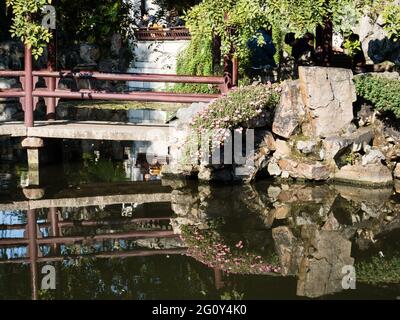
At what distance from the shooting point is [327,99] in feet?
38.9

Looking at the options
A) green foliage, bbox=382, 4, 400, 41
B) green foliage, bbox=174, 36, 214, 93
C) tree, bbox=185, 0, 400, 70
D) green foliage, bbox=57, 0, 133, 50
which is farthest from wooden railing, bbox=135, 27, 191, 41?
green foliage, bbox=382, 4, 400, 41

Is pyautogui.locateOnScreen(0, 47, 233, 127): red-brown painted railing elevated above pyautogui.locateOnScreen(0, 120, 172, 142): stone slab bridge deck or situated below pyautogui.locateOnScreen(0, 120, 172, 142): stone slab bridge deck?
above

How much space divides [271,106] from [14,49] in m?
9.51

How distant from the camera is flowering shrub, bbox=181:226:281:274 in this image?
754cm

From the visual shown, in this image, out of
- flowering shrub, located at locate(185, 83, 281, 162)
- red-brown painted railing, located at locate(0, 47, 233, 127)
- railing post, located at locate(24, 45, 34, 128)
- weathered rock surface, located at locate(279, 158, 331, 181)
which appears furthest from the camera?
railing post, located at locate(24, 45, 34, 128)

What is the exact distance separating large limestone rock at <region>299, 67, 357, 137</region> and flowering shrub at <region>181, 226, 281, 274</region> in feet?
12.9

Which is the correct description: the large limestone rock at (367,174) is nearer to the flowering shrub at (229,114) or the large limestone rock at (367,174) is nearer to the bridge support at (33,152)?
the flowering shrub at (229,114)

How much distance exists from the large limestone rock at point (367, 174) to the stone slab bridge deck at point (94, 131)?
337 cm

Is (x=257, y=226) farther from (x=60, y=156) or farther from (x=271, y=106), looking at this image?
(x=60, y=156)

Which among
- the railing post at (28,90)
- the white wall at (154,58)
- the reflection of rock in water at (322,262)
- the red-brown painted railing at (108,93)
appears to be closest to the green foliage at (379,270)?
the reflection of rock in water at (322,262)

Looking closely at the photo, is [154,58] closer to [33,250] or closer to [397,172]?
[397,172]

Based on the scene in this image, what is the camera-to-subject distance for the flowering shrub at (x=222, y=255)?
7.54 metres

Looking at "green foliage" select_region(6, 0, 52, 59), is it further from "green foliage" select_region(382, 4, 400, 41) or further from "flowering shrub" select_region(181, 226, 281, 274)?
"green foliage" select_region(382, 4, 400, 41)

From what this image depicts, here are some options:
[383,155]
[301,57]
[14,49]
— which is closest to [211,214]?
[383,155]
